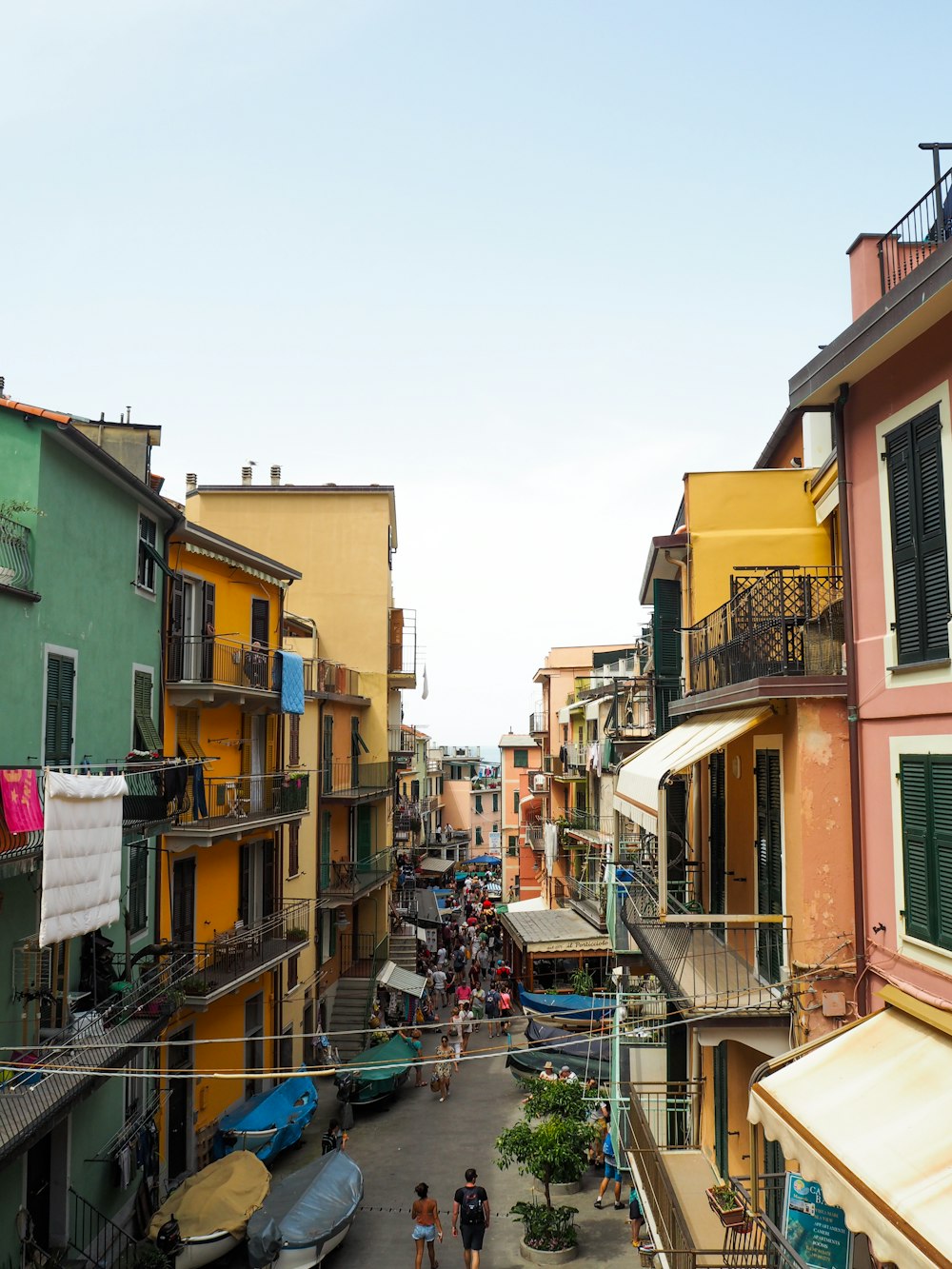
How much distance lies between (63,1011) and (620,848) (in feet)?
61.4

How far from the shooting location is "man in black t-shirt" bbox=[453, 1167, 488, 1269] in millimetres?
16359

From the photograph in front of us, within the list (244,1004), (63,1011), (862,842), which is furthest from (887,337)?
(244,1004)

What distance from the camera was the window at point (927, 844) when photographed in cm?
818

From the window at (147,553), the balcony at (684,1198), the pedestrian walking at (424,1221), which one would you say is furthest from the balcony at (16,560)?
the pedestrian walking at (424,1221)

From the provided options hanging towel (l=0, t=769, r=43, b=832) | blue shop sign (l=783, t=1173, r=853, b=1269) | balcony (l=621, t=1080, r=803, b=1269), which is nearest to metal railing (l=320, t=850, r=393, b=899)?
balcony (l=621, t=1080, r=803, b=1269)

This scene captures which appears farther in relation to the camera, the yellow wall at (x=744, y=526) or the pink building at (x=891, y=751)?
the yellow wall at (x=744, y=526)

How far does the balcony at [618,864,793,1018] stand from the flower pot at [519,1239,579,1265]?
577cm

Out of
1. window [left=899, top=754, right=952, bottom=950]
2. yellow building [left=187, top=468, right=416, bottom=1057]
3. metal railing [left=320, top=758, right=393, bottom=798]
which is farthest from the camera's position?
yellow building [left=187, top=468, right=416, bottom=1057]

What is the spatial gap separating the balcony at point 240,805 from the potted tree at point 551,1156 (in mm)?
8055

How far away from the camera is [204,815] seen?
69.3 ft

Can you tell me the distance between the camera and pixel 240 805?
23.2 meters

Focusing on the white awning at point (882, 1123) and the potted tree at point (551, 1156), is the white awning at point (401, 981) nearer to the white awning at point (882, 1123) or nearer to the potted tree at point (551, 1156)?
the potted tree at point (551, 1156)

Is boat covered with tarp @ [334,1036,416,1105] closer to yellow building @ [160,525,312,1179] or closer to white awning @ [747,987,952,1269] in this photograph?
yellow building @ [160,525,312,1179]

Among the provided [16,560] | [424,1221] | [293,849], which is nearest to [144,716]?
[16,560]
